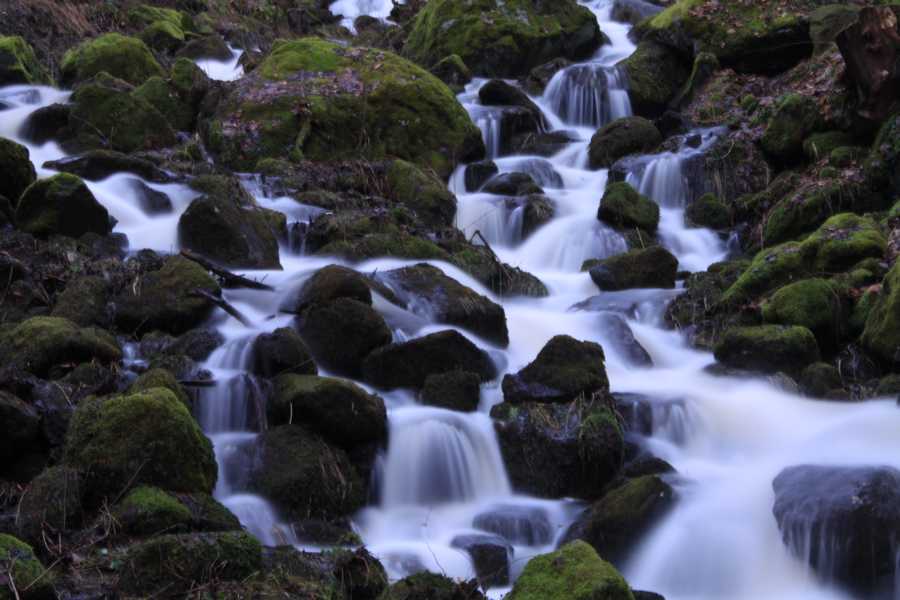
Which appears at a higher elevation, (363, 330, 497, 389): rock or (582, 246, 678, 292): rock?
(363, 330, 497, 389): rock

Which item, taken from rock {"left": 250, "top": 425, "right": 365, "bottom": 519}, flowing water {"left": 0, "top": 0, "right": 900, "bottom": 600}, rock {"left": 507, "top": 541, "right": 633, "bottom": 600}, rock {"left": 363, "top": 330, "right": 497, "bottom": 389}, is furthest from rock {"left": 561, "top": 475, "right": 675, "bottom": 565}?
rock {"left": 363, "top": 330, "right": 497, "bottom": 389}

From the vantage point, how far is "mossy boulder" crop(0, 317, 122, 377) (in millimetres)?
7445

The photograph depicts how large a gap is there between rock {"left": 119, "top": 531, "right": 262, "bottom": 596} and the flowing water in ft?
4.53

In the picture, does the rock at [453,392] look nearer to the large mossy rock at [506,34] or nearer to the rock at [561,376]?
the rock at [561,376]

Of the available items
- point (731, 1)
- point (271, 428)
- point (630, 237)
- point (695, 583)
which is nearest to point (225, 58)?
point (731, 1)

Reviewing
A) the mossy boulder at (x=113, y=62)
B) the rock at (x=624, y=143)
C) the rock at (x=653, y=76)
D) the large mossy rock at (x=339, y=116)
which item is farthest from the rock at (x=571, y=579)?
the mossy boulder at (x=113, y=62)

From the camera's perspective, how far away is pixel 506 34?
20859mm

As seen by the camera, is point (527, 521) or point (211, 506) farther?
point (527, 521)

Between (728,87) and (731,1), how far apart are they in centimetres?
214

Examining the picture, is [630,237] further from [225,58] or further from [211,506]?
[225,58]

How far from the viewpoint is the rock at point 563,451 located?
748 centimetres

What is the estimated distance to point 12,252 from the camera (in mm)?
9477

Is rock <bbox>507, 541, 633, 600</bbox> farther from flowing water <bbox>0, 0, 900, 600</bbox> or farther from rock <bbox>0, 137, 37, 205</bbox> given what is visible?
rock <bbox>0, 137, 37, 205</bbox>

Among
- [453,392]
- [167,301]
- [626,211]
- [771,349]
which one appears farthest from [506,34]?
[453,392]
